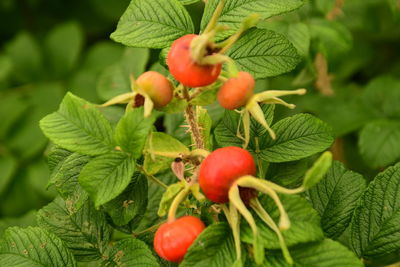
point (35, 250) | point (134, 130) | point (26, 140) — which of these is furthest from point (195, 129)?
point (26, 140)

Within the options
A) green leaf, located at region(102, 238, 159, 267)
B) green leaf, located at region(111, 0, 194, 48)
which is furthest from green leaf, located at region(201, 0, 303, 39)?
green leaf, located at region(102, 238, 159, 267)

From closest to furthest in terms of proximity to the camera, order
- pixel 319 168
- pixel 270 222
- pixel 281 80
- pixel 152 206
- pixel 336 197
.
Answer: pixel 319 168 < pixel 270 222 < pixel 336 197 < pixel 152 206 < pixel 281 80

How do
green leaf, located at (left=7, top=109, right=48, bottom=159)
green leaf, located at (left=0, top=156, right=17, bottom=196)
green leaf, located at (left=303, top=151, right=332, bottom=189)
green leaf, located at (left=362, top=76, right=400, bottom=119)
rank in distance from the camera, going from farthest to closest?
green leaf, located at (left=7, top=109, right=48, bottom=159) < green leaf, located at (left=0, top=156, right=17, bottom=196) < green leaf, located at (left=362, top=76, right=400, bottom=119) < green leaf, located at (left=303, top=151, right=332, bottom=189)

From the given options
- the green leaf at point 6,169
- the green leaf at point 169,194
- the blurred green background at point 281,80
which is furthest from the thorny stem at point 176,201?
the green leaf at point 6,169

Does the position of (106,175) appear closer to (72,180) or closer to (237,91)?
(72,180)

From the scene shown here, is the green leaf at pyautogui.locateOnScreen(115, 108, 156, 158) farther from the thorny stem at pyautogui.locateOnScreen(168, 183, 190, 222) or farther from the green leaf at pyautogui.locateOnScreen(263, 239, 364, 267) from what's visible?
the green leaf at pyautogui.locateOnScreen(263, 239, 364, 267)

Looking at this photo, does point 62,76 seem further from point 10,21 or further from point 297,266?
point 297,266
